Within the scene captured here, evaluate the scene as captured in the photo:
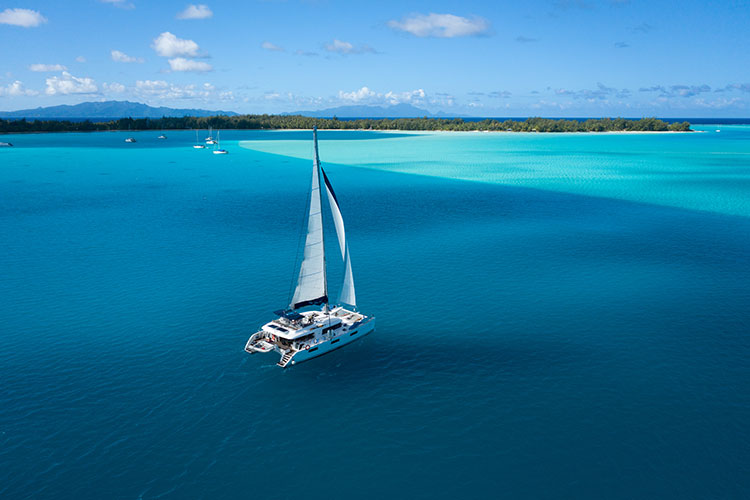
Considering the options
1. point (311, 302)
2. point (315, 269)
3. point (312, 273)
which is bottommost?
point (311, 302)

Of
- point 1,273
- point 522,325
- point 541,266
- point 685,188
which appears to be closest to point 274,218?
point 1,273

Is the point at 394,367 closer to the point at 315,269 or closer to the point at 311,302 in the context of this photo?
the point at 311,302

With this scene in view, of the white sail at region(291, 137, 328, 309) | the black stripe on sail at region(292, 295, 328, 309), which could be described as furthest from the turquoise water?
the white sail at region(291, 137, 328, 309)

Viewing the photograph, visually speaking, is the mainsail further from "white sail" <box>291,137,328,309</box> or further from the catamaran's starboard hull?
the catamaran's starboard hull

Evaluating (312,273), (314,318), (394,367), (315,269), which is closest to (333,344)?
(314,318)

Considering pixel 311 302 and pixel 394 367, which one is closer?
pixel 394 367

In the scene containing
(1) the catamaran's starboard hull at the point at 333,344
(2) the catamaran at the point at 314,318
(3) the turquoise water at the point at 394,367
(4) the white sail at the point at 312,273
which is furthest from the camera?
(4) the white sail at the point at 312,273

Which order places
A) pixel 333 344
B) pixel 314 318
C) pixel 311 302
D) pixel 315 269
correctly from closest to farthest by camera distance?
pixel 333 344, pixel 314 318, pixel 315 269, pixel 311 302

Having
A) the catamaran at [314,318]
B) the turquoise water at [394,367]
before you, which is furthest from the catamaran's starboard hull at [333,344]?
the turquoise water at [394,367]

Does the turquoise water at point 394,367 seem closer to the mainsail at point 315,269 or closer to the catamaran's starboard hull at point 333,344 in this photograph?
the catamaran's starboard hull at point 333,344
